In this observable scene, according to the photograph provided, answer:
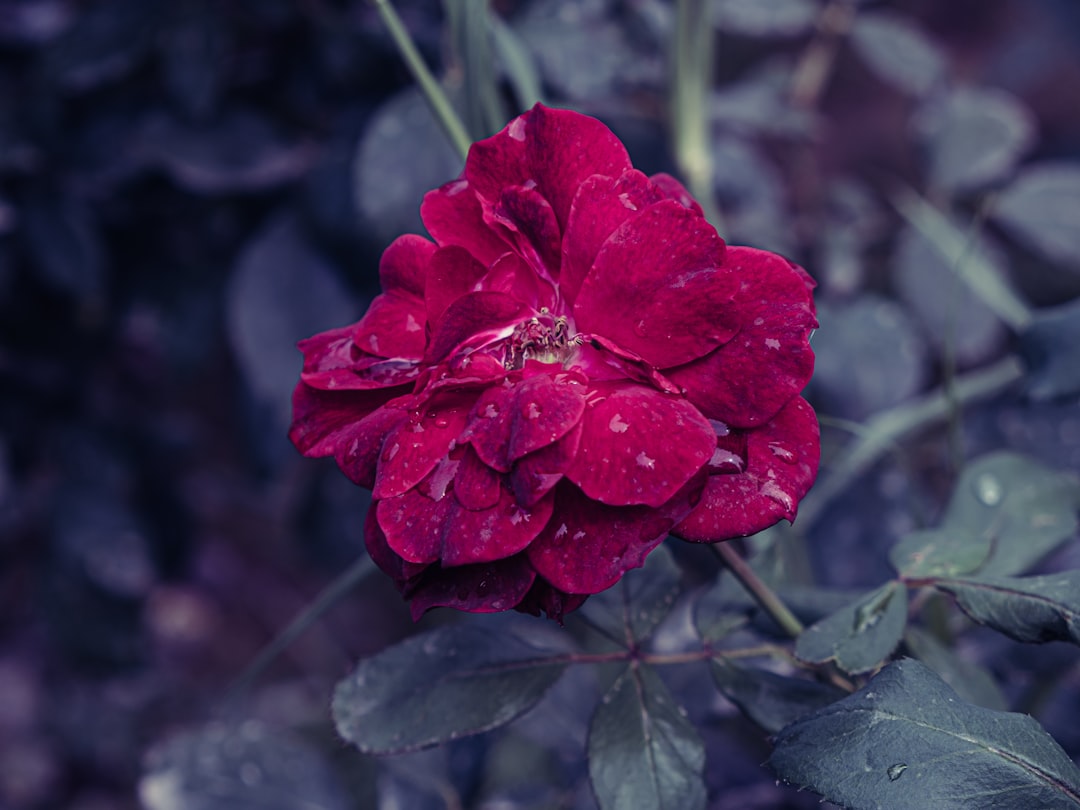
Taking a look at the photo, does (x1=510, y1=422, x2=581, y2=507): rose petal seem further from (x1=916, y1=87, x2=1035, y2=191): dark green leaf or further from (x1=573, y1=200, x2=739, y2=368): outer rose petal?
(x1=916, y1=87, x2=1035, y2=191): dark green leaf

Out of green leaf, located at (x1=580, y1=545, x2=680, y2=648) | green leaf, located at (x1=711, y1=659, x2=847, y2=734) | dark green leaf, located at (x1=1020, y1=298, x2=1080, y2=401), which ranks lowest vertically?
dark green leaf, located at (x1=1020, y1=298, x2=1080, y2=401)

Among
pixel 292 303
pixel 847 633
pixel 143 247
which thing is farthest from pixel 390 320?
pixel 143 247

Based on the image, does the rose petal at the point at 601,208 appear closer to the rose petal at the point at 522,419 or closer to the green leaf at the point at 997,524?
the rose petal at the point at 522,419

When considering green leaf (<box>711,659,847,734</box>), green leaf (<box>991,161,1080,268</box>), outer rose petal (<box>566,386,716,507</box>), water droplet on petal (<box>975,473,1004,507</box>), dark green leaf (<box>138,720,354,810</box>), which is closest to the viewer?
outer rose petal (<box>566,386,716,507</box>)

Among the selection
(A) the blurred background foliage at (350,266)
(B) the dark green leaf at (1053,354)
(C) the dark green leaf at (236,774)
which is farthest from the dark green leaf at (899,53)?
(C) the dark green leaf at (236,774)

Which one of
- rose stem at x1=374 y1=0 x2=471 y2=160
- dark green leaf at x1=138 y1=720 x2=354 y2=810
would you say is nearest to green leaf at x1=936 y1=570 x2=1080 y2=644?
rose stem at x1=374 y1=0 x2=471 y2=160

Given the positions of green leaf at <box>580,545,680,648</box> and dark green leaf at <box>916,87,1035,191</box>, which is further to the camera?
dark green leaf at <box>916,87,1035,191</box>

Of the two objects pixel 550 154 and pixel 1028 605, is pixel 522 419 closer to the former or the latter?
pixel 550 154
